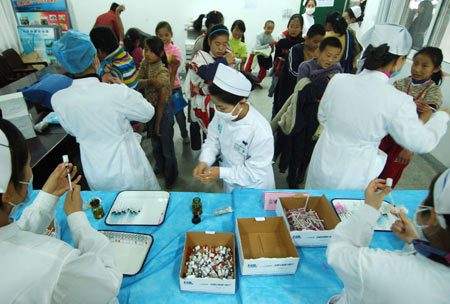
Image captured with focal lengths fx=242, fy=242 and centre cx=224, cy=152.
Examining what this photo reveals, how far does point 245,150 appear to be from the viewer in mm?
1573

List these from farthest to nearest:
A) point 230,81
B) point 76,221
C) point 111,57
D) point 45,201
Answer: point 111,57
point 230,81
point 45,201
point 76,221

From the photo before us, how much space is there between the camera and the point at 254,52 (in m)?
4.83

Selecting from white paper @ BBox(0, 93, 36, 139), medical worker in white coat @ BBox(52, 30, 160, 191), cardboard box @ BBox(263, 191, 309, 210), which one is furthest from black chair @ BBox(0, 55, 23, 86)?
cardboard box @ BBox(263, 191, 309, 210)

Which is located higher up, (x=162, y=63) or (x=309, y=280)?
(x=162, y=63)

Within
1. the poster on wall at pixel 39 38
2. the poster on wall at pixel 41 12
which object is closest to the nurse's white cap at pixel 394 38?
the poster on wall at pixel 39 38

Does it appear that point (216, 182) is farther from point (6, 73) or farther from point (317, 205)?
point (6, 73)

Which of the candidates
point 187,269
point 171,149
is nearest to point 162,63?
point 171,149

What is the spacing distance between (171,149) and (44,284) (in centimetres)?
208

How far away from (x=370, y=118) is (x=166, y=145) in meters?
1.92

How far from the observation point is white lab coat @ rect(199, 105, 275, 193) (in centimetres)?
151

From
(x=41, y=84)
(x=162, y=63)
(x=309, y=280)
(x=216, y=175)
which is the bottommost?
(x=309, y=280)

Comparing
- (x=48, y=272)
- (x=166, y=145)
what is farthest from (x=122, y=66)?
(x=48, y=272)

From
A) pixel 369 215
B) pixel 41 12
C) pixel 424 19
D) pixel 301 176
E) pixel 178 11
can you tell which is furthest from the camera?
pixel 178 11

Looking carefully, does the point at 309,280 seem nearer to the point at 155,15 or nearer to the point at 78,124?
the point at 78,124
